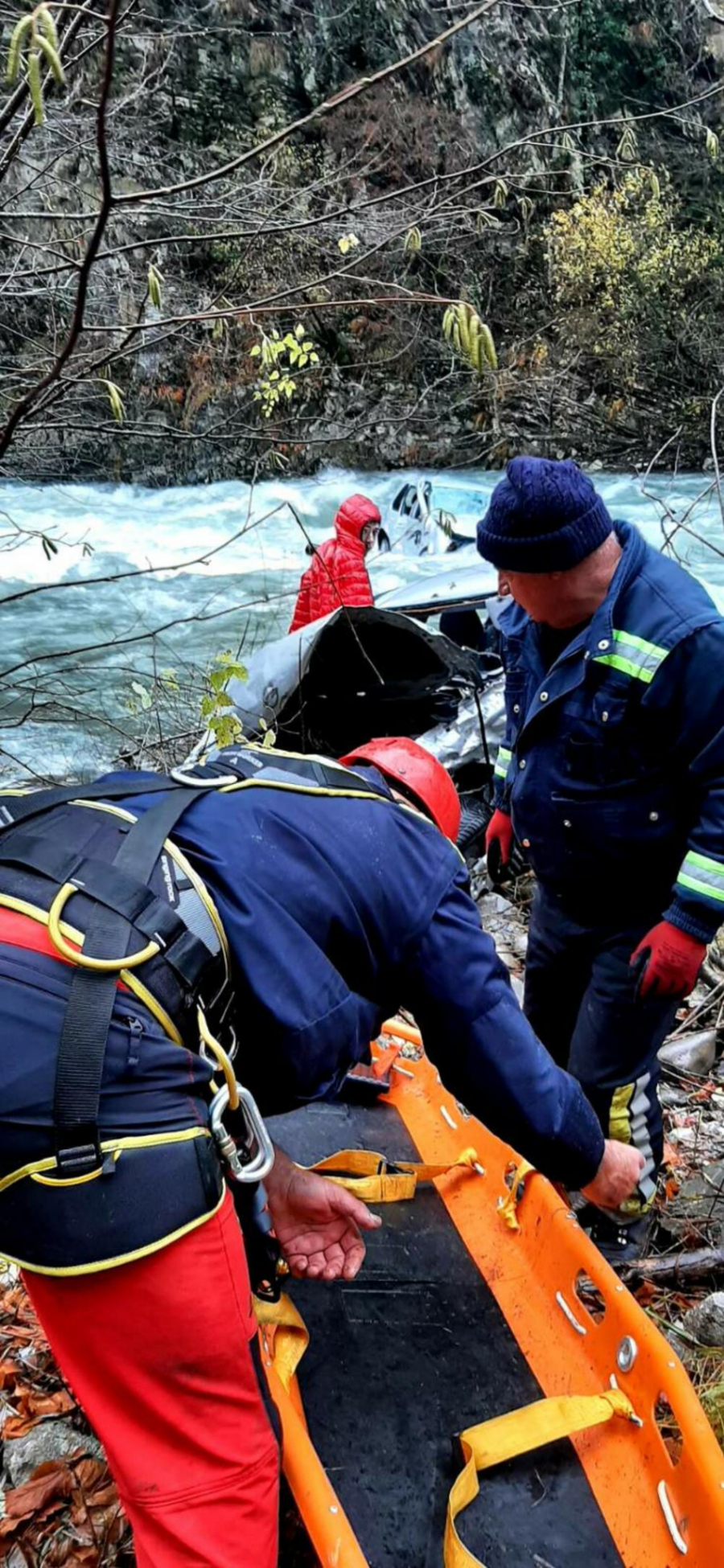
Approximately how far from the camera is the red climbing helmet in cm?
189

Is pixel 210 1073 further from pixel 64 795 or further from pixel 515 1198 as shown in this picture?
pixel 515 1198

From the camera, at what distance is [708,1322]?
7.24 ft

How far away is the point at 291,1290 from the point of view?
2.08 metres

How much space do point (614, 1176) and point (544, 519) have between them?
1330mm

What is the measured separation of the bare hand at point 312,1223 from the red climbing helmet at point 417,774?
693 mm

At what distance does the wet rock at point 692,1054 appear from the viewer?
3.36 meters

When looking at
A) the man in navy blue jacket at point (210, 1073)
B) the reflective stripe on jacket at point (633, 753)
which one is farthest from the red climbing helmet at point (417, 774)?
the reflective stripe on jacket at point (633, 753)

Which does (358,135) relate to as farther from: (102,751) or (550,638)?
(550,638)

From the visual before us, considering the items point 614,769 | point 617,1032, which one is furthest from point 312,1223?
point 614,769

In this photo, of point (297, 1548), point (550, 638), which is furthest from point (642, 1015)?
point (297, 1548)

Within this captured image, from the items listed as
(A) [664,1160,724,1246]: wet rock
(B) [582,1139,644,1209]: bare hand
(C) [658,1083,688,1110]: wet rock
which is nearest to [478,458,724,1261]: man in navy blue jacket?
(A) [664,1160,724,1246]: wet rock

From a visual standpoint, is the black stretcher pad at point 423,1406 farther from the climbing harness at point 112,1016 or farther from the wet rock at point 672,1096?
the wet rock at point 672,1096

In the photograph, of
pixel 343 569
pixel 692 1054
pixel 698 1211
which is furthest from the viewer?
pixel 343 569

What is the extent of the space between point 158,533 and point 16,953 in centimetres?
1206
